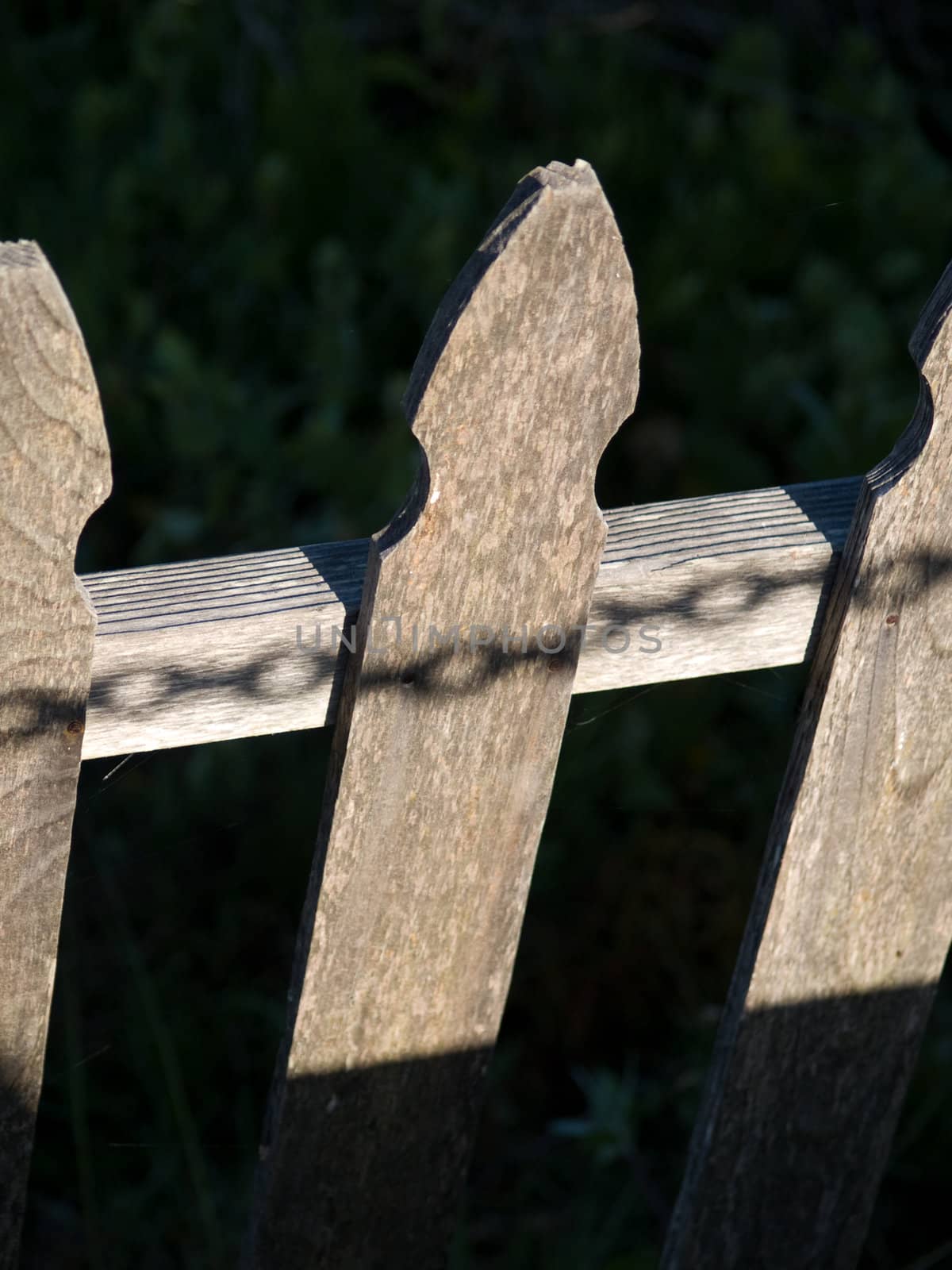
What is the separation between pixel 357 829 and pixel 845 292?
9.53 feet

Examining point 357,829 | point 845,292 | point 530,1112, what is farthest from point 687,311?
point 357,829

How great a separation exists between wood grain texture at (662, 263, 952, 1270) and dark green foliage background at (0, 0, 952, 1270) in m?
0.34

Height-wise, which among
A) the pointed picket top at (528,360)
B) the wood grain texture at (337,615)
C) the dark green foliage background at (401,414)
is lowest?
the dark green foliage background at (401,414)

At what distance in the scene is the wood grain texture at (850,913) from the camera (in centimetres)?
122

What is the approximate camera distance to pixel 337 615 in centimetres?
110

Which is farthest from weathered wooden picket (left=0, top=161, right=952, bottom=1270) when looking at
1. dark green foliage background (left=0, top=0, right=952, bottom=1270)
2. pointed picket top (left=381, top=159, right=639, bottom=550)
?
dark green foliage background (left=0, top=0, right=952, bottom=1270)

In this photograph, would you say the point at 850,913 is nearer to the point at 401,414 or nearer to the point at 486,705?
the point at 486,705

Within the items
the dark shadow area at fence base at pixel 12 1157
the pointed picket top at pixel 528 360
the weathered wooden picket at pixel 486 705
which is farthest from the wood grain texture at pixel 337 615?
the dark shadow area at fence base at pixel 12 1157

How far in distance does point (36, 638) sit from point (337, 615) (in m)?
0.25

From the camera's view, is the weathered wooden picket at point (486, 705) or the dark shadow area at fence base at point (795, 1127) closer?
the weathered wooden picket at point (486, 705)

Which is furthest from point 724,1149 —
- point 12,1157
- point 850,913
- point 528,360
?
point 528,360

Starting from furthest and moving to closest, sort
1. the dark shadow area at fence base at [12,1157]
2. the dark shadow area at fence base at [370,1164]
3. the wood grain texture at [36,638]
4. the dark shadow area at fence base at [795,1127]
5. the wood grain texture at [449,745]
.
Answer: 1. the dark shadow area at fence base at [795,1127]
2. the dark shadow area at fence base at [370,1164]
3. the dark shadow area at fence base at [12,1157]
4. the wood grain texture at [449,745]
5. the wood grain texture at [36,638]

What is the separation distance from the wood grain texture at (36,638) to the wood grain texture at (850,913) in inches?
28.1

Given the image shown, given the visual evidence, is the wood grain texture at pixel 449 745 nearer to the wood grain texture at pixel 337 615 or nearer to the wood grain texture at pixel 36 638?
the wood grain texture at pixel 337 615
